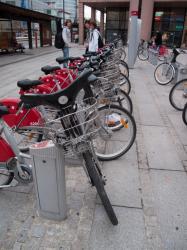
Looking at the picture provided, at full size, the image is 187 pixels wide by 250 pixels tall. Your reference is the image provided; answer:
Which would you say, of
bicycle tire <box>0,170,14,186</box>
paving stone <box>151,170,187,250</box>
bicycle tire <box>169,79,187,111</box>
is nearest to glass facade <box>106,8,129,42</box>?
bicycle tire <box>169,79,187,111</box>

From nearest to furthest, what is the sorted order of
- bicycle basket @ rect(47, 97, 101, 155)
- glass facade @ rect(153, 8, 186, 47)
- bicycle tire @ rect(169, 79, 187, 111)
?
1. bicycle basket @ rect(47, 97, 101, 155)
2. bicycle tire @ rect(169, 79, 187, 111)
3. glass facade @ rect(153, 8, 186, 47)

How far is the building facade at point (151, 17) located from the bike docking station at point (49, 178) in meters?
21.3

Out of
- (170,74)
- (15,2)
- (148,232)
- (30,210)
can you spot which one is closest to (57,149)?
(30,210)

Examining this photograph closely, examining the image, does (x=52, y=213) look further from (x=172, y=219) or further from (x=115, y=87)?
(x=115, y=87)

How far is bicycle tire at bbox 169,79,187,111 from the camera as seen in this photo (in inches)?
208

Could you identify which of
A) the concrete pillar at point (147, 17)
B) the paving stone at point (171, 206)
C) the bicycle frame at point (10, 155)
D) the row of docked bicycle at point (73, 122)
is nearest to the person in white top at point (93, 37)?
the row of docked bicycle at point (73, 122)

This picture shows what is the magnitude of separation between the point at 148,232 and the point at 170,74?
21.2 feet

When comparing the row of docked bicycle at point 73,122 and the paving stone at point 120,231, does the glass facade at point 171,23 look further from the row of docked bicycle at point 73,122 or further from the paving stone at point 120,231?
the paving stone at point 120,231

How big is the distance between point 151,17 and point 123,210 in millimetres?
22595

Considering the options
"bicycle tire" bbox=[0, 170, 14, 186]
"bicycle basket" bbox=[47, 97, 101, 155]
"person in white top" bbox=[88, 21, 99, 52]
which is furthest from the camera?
"person in white top" bbox=[88, 21, 99, 52]

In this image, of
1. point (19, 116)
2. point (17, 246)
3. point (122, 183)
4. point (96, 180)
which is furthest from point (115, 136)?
point (17, 246)

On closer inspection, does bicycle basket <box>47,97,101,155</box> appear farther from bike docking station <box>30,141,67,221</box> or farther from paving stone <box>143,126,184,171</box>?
paving stone <box>143,126,184,171</box>

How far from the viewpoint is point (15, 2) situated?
47.9 ft

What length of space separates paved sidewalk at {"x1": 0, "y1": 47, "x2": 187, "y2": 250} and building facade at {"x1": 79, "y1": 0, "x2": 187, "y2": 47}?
2012 cm
